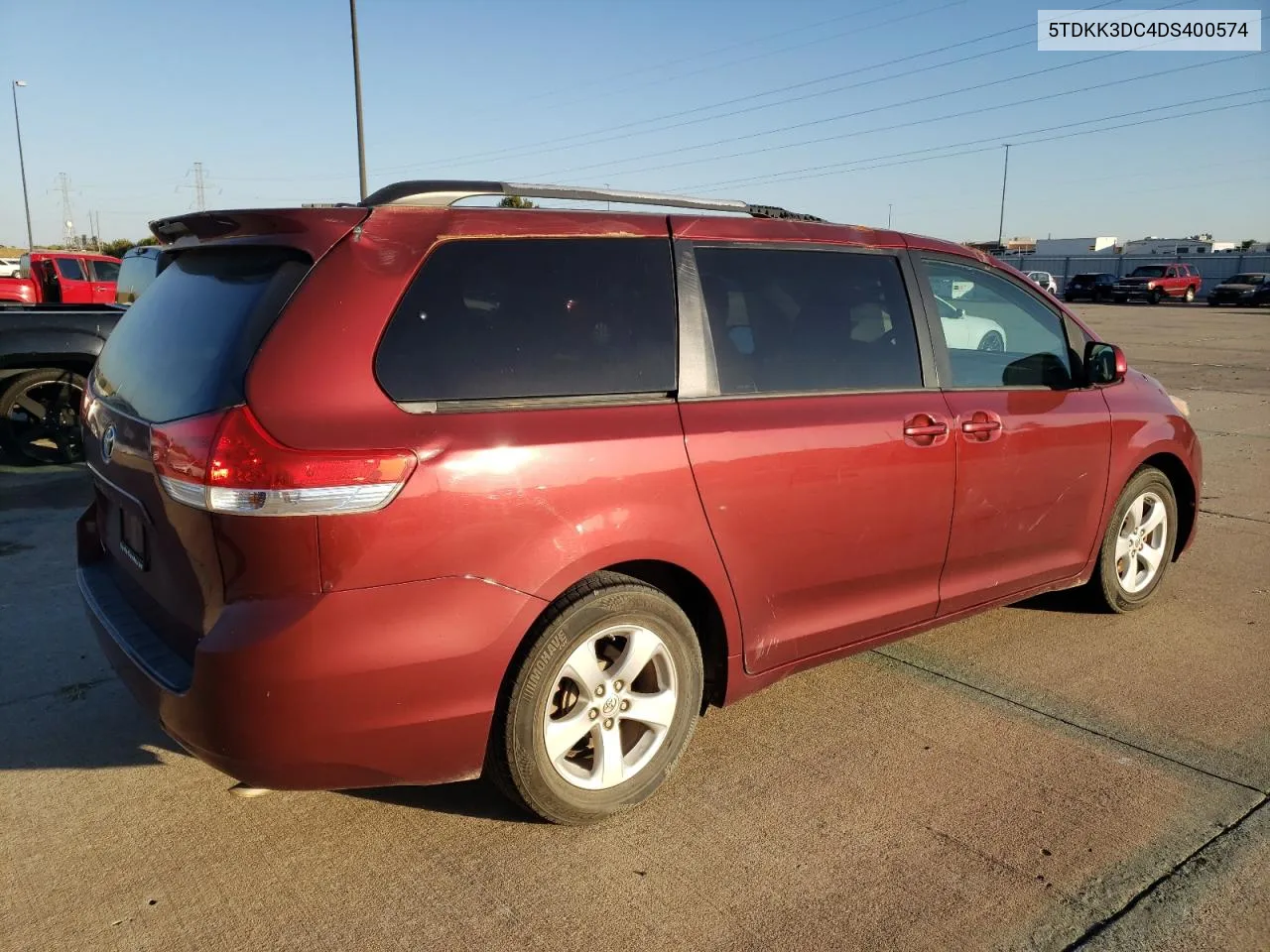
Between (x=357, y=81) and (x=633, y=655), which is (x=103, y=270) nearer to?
(x=357, y=81)

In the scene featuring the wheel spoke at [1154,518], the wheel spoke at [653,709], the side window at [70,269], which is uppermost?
the side window at [70,269]

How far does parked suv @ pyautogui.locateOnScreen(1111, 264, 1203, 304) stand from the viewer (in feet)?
143

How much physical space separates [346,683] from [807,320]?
200cm

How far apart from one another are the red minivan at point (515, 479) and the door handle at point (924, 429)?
3 centimetres

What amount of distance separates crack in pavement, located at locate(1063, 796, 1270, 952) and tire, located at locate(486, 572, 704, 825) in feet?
3.93

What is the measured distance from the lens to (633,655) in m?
2.93

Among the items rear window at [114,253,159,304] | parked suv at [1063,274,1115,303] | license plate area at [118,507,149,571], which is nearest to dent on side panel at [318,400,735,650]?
license plate area at [118,507,149,571]

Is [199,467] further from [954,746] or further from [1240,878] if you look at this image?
[1240,878]

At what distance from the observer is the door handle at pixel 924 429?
3.55 m

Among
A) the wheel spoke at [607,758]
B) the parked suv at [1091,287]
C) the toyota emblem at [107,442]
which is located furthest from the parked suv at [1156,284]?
the toyota emblem at [107,442]

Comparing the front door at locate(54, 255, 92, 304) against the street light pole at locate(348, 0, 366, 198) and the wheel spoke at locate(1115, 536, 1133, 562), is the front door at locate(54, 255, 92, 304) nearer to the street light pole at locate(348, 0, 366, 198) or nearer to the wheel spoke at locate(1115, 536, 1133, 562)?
the street light pole at locate(348, 0, 366, 198)

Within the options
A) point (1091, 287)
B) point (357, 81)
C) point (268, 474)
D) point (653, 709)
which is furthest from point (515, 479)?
point (1091, 287)

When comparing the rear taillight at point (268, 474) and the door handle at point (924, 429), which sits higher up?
the rear taillight at point (268, 474)

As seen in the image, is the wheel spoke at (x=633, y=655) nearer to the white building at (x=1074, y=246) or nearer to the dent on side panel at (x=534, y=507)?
the dent on side panel at (x=534, y=507)
